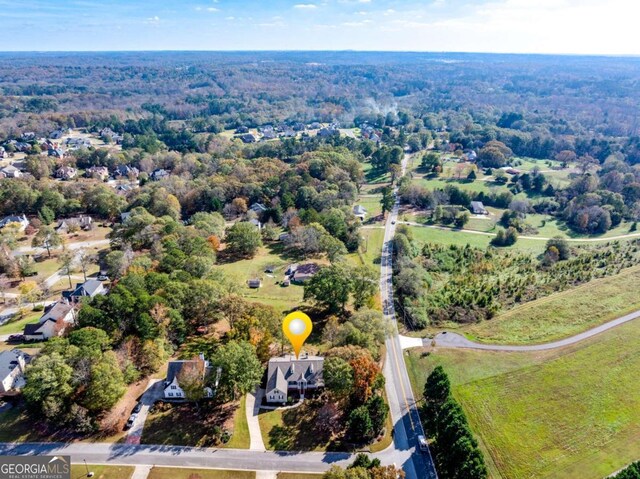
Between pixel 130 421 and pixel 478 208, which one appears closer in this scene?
pixel 130 421

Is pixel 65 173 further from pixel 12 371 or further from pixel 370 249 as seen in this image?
pixel 370 249

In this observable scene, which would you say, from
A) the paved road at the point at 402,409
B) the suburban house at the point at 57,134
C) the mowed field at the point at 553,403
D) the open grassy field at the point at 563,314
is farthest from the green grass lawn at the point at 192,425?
the suburban house at the point at 57,134

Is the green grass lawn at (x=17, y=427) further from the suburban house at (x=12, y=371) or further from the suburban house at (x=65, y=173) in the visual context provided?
the suburban house at (x=65, y=173)

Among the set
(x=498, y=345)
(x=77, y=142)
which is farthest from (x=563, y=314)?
(x=77, y=142)

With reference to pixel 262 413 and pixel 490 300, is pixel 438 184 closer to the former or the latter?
pixel 490 300

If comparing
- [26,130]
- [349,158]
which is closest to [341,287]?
[349,158]

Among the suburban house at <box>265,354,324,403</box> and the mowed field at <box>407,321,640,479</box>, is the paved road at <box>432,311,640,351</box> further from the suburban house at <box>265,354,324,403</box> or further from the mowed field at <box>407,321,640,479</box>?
the suburban house at <box>265,354,324,403</box>
